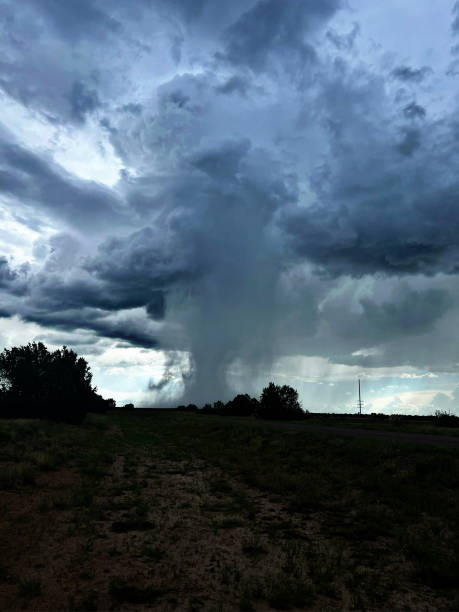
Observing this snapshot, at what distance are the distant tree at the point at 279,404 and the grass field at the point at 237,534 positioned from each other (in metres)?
47.3

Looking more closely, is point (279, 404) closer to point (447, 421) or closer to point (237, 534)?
point (447, 421)

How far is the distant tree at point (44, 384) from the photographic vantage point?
62344 millimetres

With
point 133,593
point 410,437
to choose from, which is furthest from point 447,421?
point 133,593

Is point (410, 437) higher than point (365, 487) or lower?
higher

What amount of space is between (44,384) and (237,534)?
65.7 metres

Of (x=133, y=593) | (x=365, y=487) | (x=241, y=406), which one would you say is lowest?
(x=133, y=593)

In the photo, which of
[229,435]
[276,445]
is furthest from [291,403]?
[276,445]

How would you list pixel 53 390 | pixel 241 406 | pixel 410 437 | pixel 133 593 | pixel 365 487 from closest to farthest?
pixel 133 593, pixel 365 487, pixel 410 437, pixel 53 390, pixel 241 406

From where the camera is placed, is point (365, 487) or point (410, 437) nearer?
point (365, 487)

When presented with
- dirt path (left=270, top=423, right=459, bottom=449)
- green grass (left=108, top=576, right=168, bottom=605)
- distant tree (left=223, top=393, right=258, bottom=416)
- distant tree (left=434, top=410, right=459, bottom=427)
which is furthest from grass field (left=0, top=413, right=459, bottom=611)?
distant tree (left=223, top=393, right=258, bottom=416)

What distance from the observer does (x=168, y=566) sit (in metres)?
9.08

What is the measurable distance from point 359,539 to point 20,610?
8.00 m

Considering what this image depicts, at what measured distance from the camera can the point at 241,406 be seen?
93938mm

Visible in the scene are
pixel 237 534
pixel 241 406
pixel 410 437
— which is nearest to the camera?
pixel 237 534
